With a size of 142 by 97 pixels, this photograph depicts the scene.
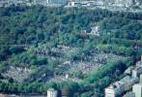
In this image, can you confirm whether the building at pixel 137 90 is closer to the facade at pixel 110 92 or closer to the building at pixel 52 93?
the facade at pixel 110 92

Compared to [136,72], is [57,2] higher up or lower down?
higher up

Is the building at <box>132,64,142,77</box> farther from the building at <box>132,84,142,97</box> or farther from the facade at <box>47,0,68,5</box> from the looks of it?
the facade at <box>47,0,68,5</box>

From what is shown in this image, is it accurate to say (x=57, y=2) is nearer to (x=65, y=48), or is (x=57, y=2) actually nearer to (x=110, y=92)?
(x=65, y=48)

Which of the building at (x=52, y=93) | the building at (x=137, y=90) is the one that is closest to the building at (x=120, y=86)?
the building at (x=137, y=90)

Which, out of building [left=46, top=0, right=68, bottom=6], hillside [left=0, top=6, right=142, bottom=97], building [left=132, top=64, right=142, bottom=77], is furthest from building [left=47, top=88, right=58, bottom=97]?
building [left=46, top=0, right=68, bottom=6]

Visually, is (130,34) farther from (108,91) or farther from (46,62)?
(108,91)

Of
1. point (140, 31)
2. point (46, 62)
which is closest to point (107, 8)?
point (140, 31)

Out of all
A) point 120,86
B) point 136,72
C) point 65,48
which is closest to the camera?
point 120,86

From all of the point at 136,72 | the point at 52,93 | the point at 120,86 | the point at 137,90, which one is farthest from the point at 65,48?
the point at 137,90

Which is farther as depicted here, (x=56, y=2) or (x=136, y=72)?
(x=56, y=2)
